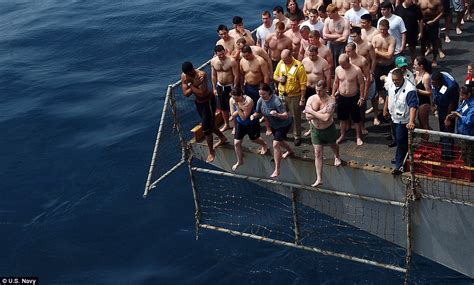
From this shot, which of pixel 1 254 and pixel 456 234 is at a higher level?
pixel 456 234

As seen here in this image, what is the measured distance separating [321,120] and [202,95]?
110 inches

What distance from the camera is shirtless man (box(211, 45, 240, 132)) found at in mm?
14086

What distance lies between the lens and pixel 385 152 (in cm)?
1316

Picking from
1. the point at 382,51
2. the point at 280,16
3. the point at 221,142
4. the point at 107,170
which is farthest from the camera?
the point at 107,170

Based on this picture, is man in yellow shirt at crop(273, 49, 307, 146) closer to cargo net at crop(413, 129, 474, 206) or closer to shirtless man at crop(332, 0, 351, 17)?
cargo net at crop(413, 129, 474, 206)

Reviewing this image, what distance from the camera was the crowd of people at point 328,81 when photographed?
12.0 meters

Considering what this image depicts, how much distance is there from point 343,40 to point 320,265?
5.14m

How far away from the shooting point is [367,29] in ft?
47.0

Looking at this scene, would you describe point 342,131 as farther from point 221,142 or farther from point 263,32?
point 263,32

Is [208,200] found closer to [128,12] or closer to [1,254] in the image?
[1,254]

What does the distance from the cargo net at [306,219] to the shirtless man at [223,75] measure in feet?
6.37

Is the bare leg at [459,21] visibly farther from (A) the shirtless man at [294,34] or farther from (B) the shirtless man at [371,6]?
(A) the shirtless man at [294,34]

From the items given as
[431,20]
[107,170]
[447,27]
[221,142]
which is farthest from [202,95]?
[447,27]

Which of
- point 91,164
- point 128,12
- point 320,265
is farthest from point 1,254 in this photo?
point 128,12
